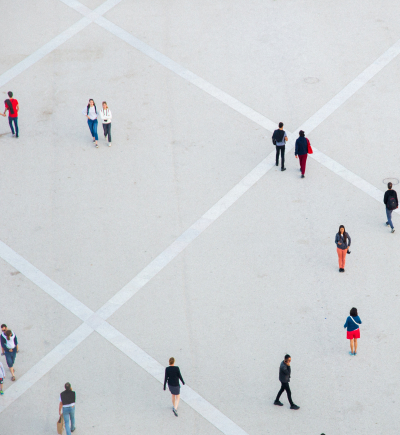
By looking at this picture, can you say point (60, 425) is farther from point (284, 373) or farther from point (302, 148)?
point (302, 148)

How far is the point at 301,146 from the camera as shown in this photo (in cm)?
1883

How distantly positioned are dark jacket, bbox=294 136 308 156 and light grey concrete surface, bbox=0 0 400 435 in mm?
874

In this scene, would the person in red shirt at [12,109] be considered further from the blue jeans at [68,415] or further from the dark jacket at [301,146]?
the blue jeans at [68,415]

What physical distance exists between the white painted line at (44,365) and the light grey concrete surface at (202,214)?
107 mm

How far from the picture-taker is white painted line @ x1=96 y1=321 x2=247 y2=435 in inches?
543

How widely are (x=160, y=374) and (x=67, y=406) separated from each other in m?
2.23

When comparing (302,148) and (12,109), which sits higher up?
(12,109)

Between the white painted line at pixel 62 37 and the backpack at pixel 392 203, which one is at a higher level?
the white painted line at pixel 62 37

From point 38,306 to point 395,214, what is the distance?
9.02 metres

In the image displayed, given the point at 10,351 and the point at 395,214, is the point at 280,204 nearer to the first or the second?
the point at 395,214

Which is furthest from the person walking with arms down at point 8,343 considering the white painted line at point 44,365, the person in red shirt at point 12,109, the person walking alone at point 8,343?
the person in red shirt at point 12,109

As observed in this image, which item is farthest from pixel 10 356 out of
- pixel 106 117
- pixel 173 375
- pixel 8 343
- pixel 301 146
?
pixel 301 146

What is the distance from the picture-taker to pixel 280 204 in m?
18.7

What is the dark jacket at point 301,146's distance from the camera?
18781mm
